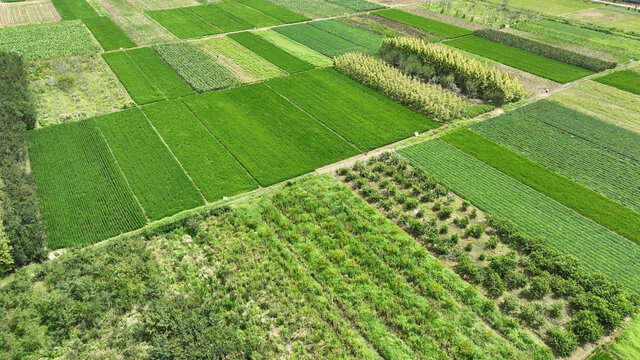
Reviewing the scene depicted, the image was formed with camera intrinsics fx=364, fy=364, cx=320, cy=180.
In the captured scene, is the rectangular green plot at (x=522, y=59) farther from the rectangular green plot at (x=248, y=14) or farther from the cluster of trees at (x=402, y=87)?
the rectangular green plot at (x=248, y=14)

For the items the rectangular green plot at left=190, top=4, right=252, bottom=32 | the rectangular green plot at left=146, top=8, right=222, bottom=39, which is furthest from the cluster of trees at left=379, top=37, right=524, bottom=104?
the rectangular green plot at left=146, top=8, right=222, bottom=39

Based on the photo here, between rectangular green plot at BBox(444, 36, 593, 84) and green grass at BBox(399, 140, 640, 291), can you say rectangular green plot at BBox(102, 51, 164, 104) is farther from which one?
rectangular green plot at BBox(444, 36, 593, 84)

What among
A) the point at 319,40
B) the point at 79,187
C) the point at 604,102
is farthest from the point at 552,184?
the point at 319,40

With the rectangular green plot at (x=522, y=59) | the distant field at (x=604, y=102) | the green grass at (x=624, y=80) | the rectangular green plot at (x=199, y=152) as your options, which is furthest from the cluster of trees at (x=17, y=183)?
the green grass at (x=624, y=80)

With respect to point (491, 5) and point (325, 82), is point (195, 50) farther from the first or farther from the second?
point (491, 5)

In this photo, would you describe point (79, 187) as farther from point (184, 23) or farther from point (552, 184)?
point (184, 23)
